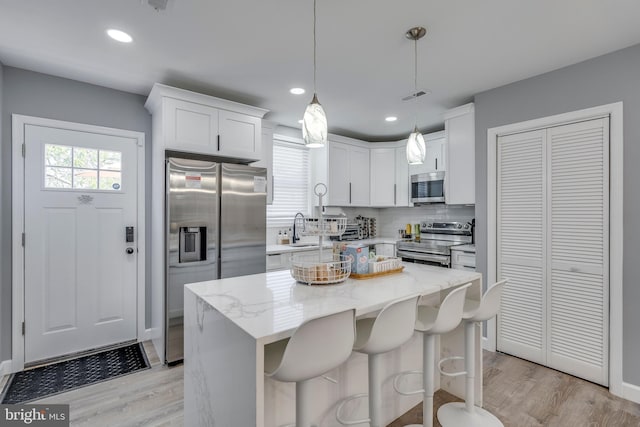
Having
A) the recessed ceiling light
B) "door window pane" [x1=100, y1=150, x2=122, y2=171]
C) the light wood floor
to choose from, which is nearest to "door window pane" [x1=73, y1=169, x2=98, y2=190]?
"door window pane" [x1=100, y1=150, x2=122, y2=171]

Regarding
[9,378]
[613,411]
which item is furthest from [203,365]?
[613,411]

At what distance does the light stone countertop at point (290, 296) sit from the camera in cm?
118

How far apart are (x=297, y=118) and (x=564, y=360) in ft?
11.9

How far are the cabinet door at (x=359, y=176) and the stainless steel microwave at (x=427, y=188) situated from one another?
735mm

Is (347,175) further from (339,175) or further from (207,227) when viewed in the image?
(207,227)

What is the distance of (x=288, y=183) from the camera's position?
436 cm

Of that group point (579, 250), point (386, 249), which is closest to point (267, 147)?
point (386, 249)

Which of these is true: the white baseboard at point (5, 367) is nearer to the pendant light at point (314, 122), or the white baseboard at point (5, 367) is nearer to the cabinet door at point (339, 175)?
the pendant light at point (314, 122)

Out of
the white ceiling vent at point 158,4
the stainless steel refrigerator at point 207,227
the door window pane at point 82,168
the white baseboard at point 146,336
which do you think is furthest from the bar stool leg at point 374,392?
the door window pane at point 82,168

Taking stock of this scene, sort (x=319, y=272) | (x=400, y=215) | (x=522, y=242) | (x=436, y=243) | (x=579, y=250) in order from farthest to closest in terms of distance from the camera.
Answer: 1. (x=400, y=215)
2. (x=436, y=243)
3. (x=522, y=242)
4. (x=579, y=250)
5. (x=319, y=272)

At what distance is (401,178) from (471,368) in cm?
314

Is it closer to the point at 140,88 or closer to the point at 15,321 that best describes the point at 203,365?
the point at 15,321

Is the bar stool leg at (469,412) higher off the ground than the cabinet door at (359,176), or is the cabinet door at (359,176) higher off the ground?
the cabinet door at (359,176)

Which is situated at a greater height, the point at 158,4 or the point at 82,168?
the point at 158,4
